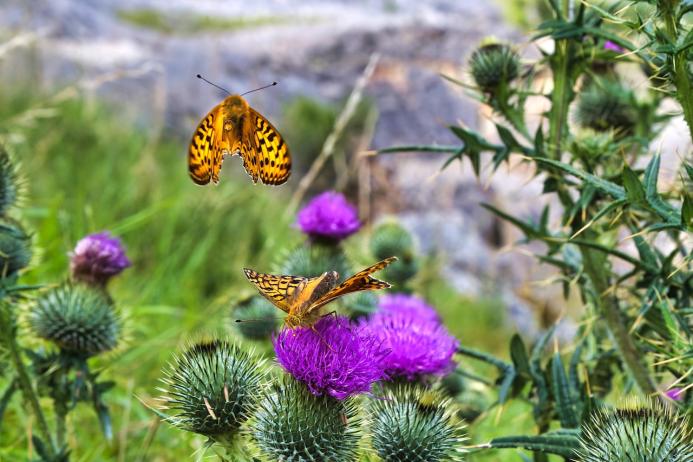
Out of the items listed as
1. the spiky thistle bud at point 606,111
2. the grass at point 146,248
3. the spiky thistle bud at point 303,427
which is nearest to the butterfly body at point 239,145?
the grass at point 146,248

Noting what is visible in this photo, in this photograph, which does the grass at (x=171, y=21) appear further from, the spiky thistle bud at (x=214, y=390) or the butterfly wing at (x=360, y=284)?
the butterfly wing at (x=360, y=284)

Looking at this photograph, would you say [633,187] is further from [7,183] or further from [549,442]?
[7,183]

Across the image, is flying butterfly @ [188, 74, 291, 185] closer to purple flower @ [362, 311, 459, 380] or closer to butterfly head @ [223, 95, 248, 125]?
butterfly head @ [223, 95, 248, 125]

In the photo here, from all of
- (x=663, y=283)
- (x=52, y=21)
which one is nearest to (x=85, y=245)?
(x=663, y=283)

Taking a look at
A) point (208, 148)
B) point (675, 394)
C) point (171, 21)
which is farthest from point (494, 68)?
point (171, 21)

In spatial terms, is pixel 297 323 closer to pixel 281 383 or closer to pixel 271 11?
pixel 281 383

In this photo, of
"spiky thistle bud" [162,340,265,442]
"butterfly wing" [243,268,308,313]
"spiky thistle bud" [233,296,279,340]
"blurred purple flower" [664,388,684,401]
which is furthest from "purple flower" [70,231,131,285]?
"blurred purple flower" [664,388,684,401]
